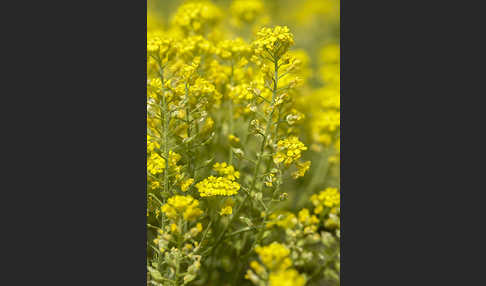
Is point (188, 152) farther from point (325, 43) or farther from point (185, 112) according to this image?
point (325, 43)

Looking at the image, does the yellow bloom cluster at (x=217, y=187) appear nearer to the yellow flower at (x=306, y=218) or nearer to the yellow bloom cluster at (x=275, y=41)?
the yellow flower at (x=306, y=218)

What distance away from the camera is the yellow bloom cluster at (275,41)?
2607 mm

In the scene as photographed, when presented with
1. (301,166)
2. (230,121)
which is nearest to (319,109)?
(230,121)

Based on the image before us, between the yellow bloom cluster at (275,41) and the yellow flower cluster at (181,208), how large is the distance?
924 mm

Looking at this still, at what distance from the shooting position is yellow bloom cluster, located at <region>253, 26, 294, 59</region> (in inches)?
103

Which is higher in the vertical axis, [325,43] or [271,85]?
[325,43]

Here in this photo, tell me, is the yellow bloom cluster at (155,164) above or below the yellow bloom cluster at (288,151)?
below

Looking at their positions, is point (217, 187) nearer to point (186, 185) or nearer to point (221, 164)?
point (186, 185)

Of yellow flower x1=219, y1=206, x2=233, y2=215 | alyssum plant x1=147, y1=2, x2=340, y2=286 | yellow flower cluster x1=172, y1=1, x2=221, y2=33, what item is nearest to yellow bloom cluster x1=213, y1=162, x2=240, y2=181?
alyssum plant x1=147, y1=2, x2=340, y2=286

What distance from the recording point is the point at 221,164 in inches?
116

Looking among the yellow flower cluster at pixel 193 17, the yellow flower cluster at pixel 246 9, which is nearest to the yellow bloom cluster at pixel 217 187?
the yellow flower cluster at pixel 193 17

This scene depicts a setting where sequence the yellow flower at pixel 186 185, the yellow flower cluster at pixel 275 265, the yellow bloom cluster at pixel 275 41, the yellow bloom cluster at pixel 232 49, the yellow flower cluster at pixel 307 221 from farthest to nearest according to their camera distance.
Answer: the yellow bloom cluster at pixel 232 49 < the yellow flower cluster at pixel 307 221 < the yellow flower at pixel 186 185 < the yellow bloom cluster at pixel 275 41 < the yellow flower cluster at pixel 275 265

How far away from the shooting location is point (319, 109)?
4.29 meters

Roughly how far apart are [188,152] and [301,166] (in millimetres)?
692
